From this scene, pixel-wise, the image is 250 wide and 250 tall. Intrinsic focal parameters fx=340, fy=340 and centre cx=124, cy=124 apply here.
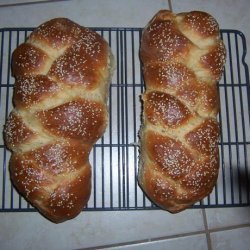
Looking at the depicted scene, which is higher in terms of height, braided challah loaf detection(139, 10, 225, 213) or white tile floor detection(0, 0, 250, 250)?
braided challah loaf detection(139, 10, 225, 213)

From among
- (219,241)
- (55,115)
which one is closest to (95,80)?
(55,115)

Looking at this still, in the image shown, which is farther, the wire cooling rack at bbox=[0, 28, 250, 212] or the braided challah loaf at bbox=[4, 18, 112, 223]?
the wire cooling rack at bbox=[0, 28, 250, 212]

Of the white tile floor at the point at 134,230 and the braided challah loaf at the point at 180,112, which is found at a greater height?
the braided challah loaf at the point at 180,112

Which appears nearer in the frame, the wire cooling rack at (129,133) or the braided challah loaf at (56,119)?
the braided challah loaf at (56,119)

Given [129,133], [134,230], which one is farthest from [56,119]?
[134,230]

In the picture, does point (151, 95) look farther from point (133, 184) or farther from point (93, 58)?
point (133, 184)

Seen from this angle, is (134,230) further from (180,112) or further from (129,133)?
(180,112)
